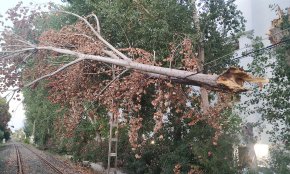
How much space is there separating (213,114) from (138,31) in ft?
18.4

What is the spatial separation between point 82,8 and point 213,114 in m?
9.96

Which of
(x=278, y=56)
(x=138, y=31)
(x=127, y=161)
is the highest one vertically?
(x=138, y=31)

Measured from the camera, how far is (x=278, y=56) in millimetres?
12688

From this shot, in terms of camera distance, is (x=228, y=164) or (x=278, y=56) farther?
(x=278, y=56)

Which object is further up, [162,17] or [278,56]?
[162,17]

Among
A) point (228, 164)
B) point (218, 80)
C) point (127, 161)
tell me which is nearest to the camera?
point (218, 80)

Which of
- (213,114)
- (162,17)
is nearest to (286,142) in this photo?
(213,114)

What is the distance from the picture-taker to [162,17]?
1351 cm

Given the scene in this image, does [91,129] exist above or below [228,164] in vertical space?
above

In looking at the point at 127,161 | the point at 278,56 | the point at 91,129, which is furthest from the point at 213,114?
the point at 91,129

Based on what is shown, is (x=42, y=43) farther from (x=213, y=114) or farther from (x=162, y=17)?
(x=213, y=114)

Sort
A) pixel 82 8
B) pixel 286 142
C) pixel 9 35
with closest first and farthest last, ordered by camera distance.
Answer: pixel 9 35 → pixel 286 142 → pixel 82 8

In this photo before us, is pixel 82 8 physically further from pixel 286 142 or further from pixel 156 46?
pixel 286 142

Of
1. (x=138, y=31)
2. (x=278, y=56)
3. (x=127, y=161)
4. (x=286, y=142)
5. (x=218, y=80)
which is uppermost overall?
(x=138, y=31)
